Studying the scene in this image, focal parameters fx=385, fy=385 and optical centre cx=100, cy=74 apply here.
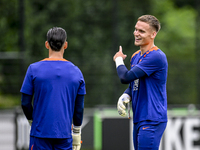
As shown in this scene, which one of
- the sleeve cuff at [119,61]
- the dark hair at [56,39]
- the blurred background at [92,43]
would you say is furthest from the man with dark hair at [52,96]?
the blurred background at [92,43]

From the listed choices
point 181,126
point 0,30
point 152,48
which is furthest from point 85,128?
point 0,30

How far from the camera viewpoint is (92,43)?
14508 millimetres

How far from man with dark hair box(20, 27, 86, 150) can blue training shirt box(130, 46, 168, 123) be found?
2.08 ft

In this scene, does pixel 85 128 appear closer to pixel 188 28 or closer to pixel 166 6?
pixel 166 6

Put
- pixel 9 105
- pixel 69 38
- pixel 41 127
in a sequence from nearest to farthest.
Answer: pixel 41 127 → pixel 9 105 → pixel 69 38

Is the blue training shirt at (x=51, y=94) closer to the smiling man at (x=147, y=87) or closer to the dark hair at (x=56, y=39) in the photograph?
the dark hair at (x=56, y=39)

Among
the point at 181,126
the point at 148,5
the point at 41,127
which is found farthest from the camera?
the point at 148,5

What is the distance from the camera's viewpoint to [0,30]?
48.6ft

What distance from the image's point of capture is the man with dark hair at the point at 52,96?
3359mm

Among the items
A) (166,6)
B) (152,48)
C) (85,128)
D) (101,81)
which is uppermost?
(166,6)

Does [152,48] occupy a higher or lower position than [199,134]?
higher

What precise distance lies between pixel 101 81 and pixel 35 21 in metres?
4.66

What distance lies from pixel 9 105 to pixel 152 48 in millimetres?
9120

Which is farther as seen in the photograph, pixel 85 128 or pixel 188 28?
pixel 188 28
